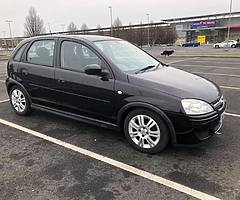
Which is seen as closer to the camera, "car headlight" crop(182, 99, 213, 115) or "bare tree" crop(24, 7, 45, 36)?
"car headlight" crop(182, 99, 213, 115)

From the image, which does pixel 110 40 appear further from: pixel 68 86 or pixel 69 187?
pixel 69 187

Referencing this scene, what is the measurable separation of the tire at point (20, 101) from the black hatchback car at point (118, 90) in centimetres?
2

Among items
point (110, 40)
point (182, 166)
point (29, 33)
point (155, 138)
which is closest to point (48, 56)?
point (110, 40)

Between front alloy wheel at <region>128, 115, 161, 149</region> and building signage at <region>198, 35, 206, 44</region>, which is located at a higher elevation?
front alloy wheel at <region>128, 115, 161, 149</region>

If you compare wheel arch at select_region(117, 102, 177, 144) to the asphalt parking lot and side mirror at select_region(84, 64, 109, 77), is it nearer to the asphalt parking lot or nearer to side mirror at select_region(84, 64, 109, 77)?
the asphalt parking lot

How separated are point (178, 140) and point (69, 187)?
1527 millimetres

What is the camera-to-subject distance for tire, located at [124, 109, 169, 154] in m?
3.68

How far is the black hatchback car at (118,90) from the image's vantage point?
3592 millimetres

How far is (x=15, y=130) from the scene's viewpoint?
4.85 metres

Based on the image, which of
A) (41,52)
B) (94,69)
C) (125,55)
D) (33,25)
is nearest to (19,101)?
(41,52)

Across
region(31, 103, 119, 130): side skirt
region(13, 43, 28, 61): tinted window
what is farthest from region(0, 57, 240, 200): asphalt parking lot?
region(13, 43, 28, 61): tinted window

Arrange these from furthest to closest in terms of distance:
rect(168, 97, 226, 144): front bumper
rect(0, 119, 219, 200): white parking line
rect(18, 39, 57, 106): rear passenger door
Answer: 1. rect(18, 39, 57, 106): rear passenger door
2. rect(168, 97, 226, 144): front bumper
3. rect(0, 119, 219, 200): white parking line

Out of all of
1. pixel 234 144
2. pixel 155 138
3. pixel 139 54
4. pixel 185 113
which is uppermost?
pixel 139 54

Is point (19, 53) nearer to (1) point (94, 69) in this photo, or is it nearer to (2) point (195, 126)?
(1) point (94, 69)
